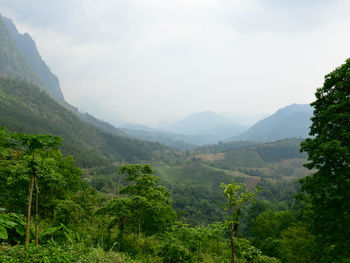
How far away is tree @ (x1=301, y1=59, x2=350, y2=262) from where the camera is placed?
8.13 meters

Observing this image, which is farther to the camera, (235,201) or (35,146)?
(235,201)

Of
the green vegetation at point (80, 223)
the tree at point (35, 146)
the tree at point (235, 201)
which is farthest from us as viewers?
the tree at point (235, 201)

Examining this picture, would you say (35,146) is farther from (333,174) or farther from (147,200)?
(333,174)

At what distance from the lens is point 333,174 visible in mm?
9078

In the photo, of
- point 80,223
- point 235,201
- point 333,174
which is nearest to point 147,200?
point 80,223

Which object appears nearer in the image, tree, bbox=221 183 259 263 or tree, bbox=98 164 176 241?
tree, bbox=221 183 259 263

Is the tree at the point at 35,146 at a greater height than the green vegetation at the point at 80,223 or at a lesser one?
greater

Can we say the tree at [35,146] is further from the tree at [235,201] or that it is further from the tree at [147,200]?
the tree at [235,201]

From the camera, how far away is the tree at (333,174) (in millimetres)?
8133

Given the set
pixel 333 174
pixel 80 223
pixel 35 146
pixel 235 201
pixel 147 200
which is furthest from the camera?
pixel 147 200

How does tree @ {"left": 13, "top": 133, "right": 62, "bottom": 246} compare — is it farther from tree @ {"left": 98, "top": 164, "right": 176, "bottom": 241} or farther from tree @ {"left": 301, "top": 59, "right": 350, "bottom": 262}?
tree @ {"left": 301, "top": 59, "right": 350, "bottom": 262}

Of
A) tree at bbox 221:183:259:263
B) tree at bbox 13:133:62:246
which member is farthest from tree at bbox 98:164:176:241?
tree at bbox 13:133:62:246

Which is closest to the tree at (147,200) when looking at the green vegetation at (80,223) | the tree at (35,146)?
the green vegetation at (80,223)

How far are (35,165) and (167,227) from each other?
951 centimetres
